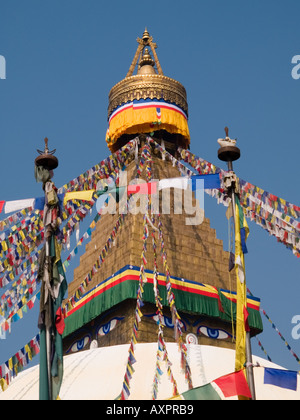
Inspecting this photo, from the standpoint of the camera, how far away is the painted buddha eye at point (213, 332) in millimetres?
17625

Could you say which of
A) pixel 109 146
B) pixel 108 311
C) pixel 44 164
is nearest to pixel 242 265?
pixel 44 164

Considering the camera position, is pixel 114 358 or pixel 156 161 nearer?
pixel 114 358

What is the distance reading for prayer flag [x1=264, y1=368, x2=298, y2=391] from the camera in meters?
11.3

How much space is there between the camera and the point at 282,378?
11.4 metres

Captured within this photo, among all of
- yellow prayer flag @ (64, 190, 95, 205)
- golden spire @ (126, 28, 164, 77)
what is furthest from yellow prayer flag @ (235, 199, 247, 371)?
golden spire @ (126, 28, 164, 77)

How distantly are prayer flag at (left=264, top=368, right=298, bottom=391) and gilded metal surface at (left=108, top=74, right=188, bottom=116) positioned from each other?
1093 cm

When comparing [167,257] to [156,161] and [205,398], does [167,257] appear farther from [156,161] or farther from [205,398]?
[205,398]

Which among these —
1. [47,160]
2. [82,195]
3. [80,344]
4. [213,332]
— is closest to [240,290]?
[82,195]

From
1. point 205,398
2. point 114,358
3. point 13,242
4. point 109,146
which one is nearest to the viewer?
point 205,398

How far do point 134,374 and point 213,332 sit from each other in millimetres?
3864

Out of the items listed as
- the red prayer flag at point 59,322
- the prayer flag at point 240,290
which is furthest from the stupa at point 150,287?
the red prayer flag at point 59,322

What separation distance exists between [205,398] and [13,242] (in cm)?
506

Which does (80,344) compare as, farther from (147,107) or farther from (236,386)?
(236,386)

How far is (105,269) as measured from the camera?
728 inches
